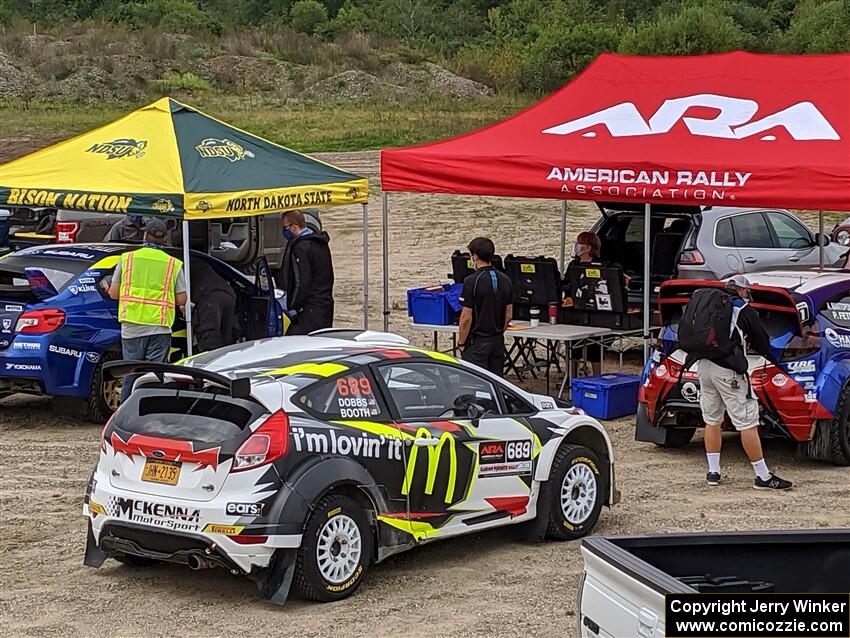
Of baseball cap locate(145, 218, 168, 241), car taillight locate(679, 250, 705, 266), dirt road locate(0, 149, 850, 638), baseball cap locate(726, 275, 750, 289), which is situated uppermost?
baseball cap locate(145, 218, 168, 241)

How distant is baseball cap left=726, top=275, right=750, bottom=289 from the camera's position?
431 inches

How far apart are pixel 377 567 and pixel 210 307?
16.1 ft

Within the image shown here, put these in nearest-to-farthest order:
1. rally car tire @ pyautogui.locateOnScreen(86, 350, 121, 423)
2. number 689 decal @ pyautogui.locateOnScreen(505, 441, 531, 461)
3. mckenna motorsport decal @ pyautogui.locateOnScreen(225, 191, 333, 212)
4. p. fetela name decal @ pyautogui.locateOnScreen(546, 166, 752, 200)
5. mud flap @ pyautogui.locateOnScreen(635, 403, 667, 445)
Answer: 1. number 689 decal @ pyautogui.locateOnScreen(505, 441, 531, 461)
2. mud flap @ pyautogui.locateOnScreen(635, 403, 667, 445)
3. p. fetela name decal @ pyautogui.locateOnScreen(546, 166, 752, 200)
4. rally car tire @ pyautogui.locateOnScreen(86, 350, 121, 423)
5. mckenna motorsport decal @ pyautogui.locateOnScreen(225, 191, 333, 212)

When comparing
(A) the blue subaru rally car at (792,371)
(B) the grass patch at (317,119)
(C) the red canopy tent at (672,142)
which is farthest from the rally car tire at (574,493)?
(B) the grass patch at (317,119)

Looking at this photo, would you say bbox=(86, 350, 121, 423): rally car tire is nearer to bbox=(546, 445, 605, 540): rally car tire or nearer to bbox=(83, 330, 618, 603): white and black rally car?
bbox=(83, 330, 618, 603): white and black rally car

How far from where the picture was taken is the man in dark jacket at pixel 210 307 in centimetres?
1297

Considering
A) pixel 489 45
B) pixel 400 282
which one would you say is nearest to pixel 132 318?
pixel 400 282

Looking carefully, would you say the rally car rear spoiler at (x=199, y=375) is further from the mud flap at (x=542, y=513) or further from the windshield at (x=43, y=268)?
the windshield at (x=43, y=268)

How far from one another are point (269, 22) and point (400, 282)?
57531 mm

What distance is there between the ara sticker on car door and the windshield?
5.53 meters

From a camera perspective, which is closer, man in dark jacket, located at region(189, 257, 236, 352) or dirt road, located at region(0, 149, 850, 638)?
dirt road, located at region(0, 149, 850, 638)

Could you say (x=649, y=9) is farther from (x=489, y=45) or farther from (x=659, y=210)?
(x=659, y=210)

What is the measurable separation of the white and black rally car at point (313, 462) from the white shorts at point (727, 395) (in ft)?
6.65

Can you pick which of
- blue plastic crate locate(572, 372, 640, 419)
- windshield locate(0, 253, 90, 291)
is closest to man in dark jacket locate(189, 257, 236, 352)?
windshield locate(0, 253, 90, 291)
